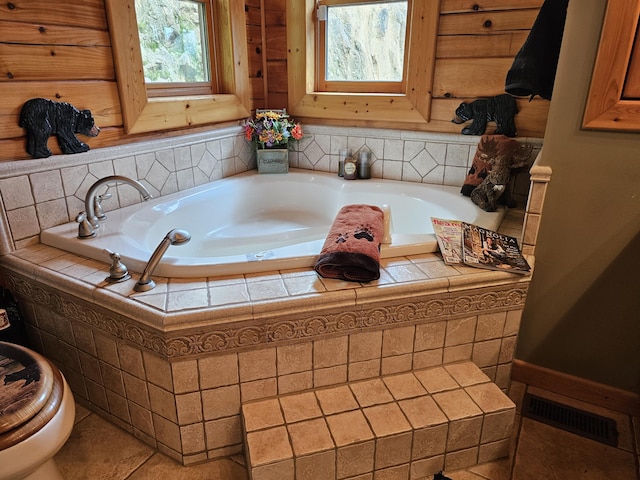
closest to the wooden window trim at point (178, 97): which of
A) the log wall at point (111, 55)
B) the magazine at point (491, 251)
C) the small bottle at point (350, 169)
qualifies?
the log wall at point (111, 55)

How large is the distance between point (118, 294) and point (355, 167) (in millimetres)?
1680

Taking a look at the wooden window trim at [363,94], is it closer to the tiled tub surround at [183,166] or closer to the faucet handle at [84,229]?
the tiled tub surround at [183,166]

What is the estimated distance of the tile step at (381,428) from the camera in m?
1.24

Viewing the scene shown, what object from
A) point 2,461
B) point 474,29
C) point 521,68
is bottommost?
point 2,461

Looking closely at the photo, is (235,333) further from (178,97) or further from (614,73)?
(178,97)

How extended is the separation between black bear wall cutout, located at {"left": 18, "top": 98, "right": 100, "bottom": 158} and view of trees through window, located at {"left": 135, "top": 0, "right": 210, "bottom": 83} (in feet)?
1.69

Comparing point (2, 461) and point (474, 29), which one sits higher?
point (474, 29)

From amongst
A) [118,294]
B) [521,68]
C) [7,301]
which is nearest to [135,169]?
[7,301]

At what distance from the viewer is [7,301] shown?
161 cm

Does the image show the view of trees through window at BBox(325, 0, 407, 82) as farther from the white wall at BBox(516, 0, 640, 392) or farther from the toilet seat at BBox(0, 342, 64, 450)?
the toilet seat at BBox(0, 342, 64, 450)

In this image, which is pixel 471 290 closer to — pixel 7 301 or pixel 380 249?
pixel 380 249

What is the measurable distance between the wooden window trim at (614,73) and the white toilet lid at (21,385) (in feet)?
5.93

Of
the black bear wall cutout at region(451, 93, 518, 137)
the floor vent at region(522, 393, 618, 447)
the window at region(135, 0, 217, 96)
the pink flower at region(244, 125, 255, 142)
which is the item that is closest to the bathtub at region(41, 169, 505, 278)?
the pink flower at region(244, 125, 255, 142)

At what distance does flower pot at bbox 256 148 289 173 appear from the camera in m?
2.78
